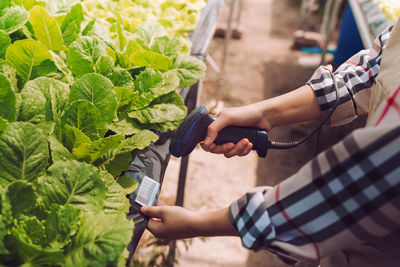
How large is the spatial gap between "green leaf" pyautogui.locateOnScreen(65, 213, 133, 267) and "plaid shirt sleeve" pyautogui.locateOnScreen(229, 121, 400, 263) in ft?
0.77

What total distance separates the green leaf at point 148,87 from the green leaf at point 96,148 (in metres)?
0.23

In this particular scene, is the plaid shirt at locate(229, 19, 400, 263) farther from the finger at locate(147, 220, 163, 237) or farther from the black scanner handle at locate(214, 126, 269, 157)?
the black scanner handle at locate(214, 126, 269, 157)

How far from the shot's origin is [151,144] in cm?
114

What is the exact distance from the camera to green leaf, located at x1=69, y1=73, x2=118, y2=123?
38.5 inches

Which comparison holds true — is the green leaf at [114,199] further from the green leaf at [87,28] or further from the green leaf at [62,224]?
the green leaf at [87,28]

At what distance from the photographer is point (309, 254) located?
66 cm

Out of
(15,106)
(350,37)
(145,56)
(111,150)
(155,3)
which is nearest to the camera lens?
(15,106)

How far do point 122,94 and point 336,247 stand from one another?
2.31 ft

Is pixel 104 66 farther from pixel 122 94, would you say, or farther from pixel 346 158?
pixel 346 158

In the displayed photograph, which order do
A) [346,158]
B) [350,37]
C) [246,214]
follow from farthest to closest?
[350,37]
[246,214]
[346,158]

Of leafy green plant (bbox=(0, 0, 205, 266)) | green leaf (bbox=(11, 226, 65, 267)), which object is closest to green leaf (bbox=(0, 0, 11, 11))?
leafy green plant (bbox=(0, 0, 205, 266))

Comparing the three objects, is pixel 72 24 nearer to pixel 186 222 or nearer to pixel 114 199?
pixel 114 199

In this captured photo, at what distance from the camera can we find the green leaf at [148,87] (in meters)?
1.13

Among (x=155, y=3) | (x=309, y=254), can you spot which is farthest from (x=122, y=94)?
(x=155, y=3)
